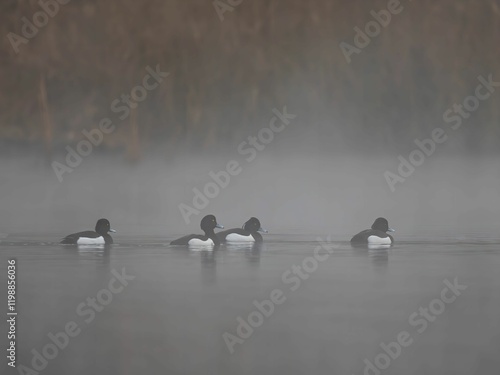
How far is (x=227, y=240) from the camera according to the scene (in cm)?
1159

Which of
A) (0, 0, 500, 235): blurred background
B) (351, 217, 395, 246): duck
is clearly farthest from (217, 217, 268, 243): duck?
(0, 0, 500, 235): blurred background

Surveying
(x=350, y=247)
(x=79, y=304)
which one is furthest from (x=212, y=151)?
(x=79, y=304)

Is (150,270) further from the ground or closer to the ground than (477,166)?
closer to the ground

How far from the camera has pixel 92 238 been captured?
428 inches

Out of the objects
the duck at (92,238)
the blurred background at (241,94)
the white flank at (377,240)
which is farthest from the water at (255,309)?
the blurred background at (241,94)

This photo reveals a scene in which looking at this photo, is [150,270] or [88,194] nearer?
[150,270]

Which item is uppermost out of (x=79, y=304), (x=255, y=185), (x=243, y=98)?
(x=243, y=98)

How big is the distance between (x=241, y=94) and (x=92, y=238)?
491 centimetres

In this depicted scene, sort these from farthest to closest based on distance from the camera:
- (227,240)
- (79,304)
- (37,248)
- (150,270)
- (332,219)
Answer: (332,219) → (227,240) → (37,248) → (150,270) → (79,304)

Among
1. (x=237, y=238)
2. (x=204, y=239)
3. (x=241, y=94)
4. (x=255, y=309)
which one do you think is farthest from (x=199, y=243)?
(x=241, y=94)

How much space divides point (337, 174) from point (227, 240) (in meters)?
4.10

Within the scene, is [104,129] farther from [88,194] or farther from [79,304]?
[79,304]

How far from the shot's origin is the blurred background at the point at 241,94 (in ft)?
49.4

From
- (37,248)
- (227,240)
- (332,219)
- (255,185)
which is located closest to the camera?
(37,248)
